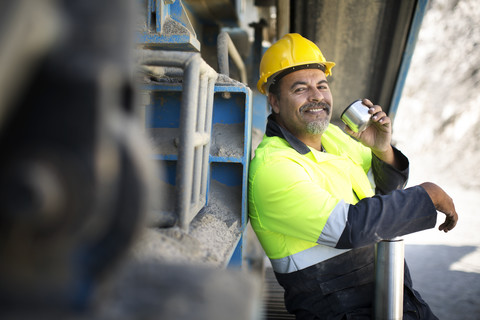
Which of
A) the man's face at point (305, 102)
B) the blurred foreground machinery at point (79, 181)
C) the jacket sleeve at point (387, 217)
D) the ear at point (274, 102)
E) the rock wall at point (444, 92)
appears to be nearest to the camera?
the blurred foreground machinery at point (79, 181)

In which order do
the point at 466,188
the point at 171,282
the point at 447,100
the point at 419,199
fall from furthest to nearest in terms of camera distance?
the point at 447,100 < the point at 466,188 < the point at 419,199 < the point at 171,282

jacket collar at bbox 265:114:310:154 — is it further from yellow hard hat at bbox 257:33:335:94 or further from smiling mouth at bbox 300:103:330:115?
yellow hard hat at bbox 257:33:335:94

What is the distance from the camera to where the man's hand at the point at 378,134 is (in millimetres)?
2188

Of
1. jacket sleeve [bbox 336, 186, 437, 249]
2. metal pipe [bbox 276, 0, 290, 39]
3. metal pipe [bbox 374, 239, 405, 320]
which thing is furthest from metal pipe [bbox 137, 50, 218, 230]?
metal pipe [bbox 276, 0, 290, 39]

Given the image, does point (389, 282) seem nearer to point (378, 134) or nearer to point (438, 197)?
point (438, 197)

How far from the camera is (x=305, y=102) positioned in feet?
7.50

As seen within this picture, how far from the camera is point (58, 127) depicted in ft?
1.30

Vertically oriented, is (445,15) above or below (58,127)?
above

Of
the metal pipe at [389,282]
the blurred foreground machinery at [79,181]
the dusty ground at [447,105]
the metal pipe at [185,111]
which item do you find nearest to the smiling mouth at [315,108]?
the metal pipe at [389,282]

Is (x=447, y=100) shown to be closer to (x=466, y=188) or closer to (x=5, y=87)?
(x=466, y=188)

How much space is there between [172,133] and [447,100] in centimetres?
1165

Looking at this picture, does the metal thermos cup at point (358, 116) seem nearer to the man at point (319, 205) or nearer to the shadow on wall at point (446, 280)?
the man at point (319, 205)

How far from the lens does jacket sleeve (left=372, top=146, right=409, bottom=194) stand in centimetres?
234

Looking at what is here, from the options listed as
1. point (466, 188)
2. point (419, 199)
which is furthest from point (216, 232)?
point (466, 188)
